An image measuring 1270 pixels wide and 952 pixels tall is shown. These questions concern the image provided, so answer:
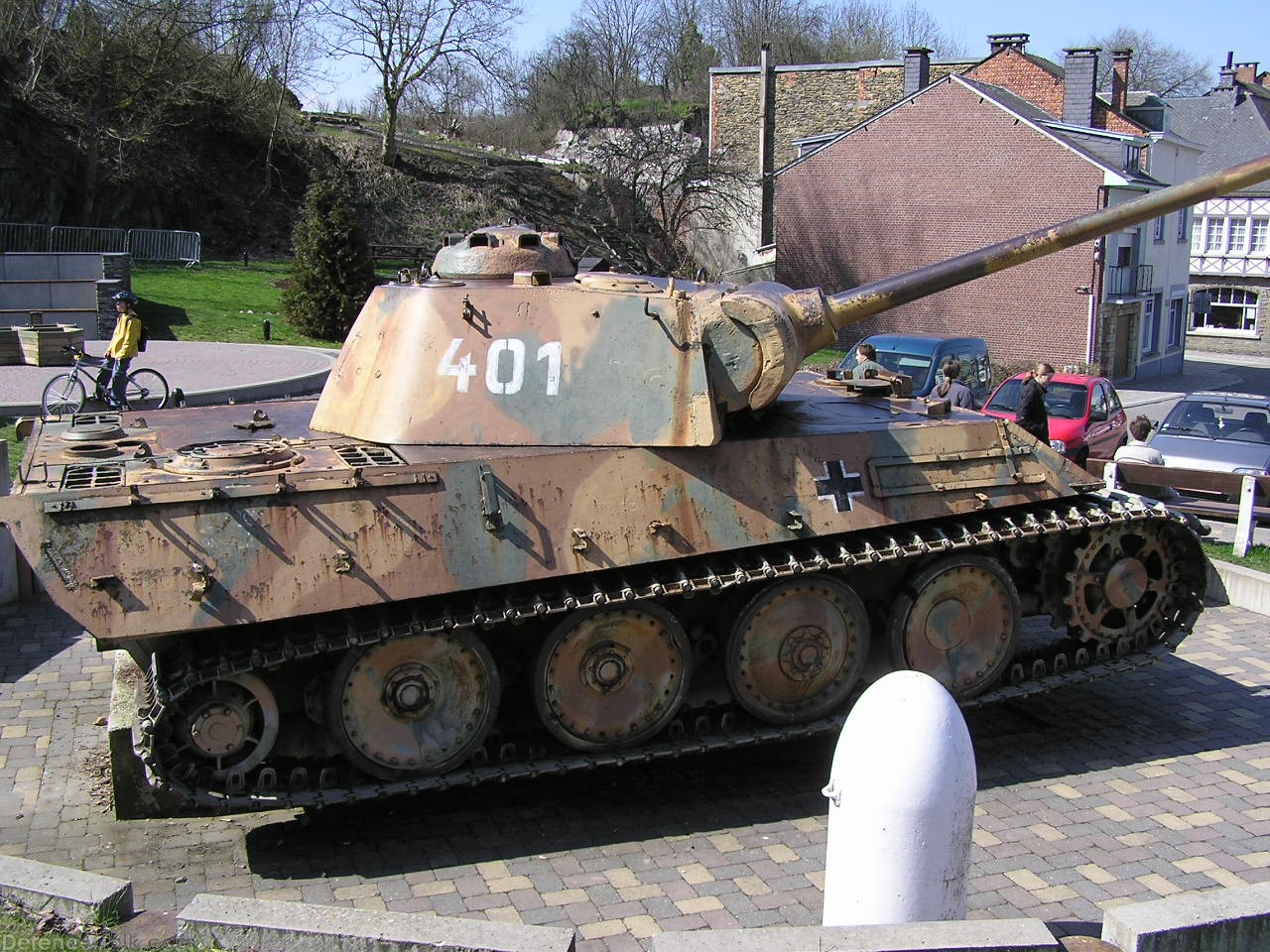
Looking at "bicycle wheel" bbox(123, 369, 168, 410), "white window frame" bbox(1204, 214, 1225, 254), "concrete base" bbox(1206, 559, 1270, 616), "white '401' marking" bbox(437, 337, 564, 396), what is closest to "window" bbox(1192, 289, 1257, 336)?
"white window frame" bbox(1204, 214, 1225, 254)

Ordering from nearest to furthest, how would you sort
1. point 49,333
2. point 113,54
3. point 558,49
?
1. point 49,333
2. point 113,54
3. point 558,49

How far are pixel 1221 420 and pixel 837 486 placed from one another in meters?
12.2

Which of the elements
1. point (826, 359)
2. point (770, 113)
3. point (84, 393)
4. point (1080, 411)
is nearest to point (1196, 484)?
point (1080, 411)

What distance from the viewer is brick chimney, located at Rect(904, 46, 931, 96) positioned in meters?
40.7

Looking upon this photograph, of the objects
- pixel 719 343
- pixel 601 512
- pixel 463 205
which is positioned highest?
pixel 463 205

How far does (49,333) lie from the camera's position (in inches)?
940

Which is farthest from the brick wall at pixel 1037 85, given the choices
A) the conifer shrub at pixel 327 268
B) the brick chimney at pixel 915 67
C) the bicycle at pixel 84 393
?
the bicycle at pixel 84 393

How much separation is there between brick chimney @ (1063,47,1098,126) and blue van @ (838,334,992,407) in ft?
58.9

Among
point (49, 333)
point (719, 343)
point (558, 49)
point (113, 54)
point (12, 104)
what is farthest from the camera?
point (558, 49)

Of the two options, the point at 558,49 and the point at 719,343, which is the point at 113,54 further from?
the point at 719,343

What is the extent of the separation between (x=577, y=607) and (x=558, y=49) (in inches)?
2137

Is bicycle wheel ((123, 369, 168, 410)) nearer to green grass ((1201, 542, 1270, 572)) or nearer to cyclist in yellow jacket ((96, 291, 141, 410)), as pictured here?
cyclist in yellow jacket ((96, 291, 141, 410))

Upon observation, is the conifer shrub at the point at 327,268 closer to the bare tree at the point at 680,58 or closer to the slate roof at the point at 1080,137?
the slate roof at the point at 1080,137

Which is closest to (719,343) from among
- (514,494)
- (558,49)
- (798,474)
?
(798,474)
